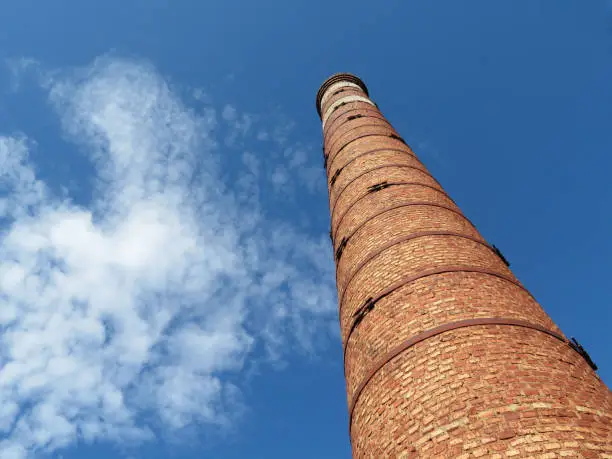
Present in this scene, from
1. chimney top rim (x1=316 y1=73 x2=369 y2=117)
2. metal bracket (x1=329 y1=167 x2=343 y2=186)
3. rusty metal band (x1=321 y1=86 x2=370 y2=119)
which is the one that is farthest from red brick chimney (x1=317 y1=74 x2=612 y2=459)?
chimney top rim (x1=316 y1=73 x2=369 y2=117)

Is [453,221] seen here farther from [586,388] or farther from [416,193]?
[586,388]

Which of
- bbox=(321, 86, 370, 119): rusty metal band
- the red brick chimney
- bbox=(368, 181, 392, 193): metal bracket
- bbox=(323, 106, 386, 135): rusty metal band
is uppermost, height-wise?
bbox=(321, 86, 370, 119): rusty metal band

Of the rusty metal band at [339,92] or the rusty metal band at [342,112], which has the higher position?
the rusty metal band at [339,92]

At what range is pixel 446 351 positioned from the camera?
3531 millimetres

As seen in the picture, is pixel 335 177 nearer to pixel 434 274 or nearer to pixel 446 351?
pixel 434 274

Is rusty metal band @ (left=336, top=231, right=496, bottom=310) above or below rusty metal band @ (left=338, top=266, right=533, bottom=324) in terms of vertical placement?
above

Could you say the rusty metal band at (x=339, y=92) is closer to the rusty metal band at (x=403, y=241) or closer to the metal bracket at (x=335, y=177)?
the metal bracket at (x=335, y=177)

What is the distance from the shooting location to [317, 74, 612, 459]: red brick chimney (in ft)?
9.38

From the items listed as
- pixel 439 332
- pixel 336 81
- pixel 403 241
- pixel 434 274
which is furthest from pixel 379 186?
pixel 336 81

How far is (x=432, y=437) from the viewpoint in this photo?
2979 millimetres

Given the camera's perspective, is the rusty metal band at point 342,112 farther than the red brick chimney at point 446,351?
Yes

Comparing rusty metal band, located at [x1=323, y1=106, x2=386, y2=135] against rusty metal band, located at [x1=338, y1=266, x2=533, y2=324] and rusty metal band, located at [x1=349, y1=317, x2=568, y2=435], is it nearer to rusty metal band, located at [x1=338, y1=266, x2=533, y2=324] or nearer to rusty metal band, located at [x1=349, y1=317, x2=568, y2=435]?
rusty metal band, located at [x1=338, y1=266, x2=533, y2=324]

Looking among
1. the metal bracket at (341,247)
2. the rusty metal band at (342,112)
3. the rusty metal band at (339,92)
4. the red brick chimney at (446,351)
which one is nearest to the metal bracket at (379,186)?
the red brick chimney at (446,351)

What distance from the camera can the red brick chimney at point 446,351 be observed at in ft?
9.38
